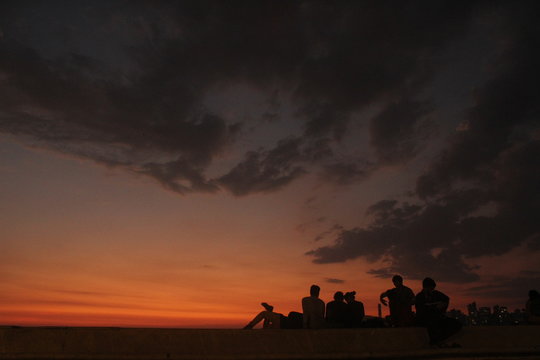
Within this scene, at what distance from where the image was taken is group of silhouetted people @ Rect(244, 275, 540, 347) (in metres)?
9.82

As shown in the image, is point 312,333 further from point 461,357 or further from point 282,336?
point 461,357

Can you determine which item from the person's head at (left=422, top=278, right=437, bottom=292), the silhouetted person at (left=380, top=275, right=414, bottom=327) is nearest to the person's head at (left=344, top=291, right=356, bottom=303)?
the silhouetted person at (left=380, top=275, right=414, bottom=327)

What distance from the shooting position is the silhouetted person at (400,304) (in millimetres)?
11164

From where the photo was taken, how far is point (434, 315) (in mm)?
9914

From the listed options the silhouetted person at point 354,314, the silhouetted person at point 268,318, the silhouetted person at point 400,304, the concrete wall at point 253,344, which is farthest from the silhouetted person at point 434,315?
the silhouetted person at point 268,318

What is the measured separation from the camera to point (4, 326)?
8383 millimetres

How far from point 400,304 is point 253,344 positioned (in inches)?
170

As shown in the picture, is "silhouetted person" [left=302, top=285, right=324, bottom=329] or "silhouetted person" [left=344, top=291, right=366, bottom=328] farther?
"silhouetted person" [left=344, top=291, right=366, bottom=328]

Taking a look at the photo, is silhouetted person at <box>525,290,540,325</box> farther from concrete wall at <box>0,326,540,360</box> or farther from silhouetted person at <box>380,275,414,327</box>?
silhouetted person at <box>380,275,414,327</box>

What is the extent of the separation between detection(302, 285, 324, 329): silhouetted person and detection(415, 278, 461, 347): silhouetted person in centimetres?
246

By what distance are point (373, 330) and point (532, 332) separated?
13.6ft

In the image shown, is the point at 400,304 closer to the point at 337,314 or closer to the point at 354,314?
the point at 354,314

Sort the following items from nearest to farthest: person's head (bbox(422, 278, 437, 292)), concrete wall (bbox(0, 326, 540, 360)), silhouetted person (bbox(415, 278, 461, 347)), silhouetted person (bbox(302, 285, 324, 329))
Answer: concrete wall (bbox(0, 326, 540, 360))
silhouetted person (bbox(415, 278, 461, 347))
person's head (bbox(422, 278, 437, 292))
silhouetted person (bbox(302, 285, 324, 329))

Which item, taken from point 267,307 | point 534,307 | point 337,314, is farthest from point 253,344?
point 534,307
